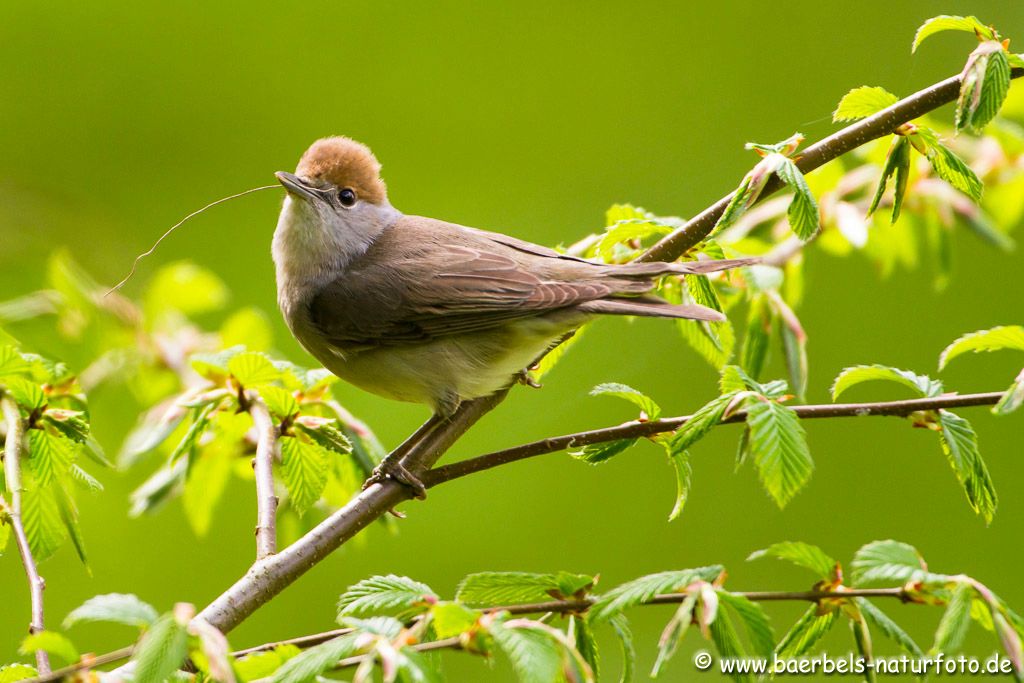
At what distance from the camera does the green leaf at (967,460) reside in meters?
1.29

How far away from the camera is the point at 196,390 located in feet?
6.09

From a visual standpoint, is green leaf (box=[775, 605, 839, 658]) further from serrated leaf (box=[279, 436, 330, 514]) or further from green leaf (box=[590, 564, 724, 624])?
serrated leaf (box=[279, 436, 330, 514])

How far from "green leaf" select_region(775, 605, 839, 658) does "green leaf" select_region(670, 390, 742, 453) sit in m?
0.26

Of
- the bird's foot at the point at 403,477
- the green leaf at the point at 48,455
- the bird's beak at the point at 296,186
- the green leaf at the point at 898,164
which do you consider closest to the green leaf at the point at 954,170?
the green leaf at the point at 898,164

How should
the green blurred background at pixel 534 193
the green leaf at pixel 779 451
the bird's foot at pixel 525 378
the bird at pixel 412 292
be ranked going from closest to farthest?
the green leaf at pixel 779 451 < the bird at pixel 412 292 < the bird's foot at pixel 525 378 < the green blurred background at pixel 534 193

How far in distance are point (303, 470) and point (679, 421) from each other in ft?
2.10

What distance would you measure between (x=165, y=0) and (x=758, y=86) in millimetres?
3368

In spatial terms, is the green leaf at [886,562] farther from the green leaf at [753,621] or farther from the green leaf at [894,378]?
the green leaf at [894,378]

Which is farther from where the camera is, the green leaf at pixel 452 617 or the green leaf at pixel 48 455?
the green leaf at pixel 48 455

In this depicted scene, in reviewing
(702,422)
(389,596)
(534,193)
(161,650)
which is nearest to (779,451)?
(702,422)

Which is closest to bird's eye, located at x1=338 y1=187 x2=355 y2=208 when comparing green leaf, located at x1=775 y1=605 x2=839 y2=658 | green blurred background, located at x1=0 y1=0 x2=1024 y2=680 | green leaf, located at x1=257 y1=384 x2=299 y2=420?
green leaf, located at x1=257 y1=384 x2=299 y2=420

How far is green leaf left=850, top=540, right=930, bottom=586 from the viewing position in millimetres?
1130

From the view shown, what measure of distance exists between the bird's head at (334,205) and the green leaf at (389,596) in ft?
4.93

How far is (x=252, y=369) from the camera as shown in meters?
1.72
